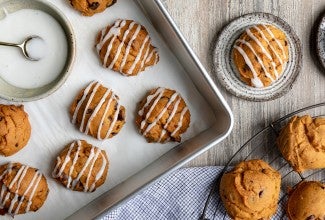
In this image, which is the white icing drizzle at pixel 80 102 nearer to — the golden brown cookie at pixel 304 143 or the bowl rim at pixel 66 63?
the bowl rim at pixel 66 63

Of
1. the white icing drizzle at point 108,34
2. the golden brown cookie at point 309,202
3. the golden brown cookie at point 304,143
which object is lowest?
the golden brown cookie at point 309,202

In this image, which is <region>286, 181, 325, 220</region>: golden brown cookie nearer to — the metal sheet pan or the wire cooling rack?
the wire cooling rack

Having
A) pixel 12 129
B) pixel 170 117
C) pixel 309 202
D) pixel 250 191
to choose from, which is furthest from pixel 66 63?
pixel 309 202

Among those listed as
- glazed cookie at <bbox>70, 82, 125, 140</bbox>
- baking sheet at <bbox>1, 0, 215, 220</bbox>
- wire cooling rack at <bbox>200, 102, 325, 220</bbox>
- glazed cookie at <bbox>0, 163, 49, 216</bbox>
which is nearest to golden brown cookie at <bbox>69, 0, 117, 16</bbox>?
baking sheet at <bbox>1, 0, 215, 220</bbox>

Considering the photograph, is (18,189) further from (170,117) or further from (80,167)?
(170,117)

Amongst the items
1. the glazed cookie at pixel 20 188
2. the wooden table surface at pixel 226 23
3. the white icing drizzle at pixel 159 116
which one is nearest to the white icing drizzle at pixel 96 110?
the white icing drizzle at pixel 159 116

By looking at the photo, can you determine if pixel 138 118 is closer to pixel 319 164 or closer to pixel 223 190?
pixel 223 190

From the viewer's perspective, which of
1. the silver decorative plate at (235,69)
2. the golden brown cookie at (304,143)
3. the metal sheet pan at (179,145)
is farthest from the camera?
the silver decorative plate at (235,69)

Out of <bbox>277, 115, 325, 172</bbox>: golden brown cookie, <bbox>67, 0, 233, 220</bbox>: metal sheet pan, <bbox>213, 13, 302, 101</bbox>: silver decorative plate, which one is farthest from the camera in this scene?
<bbox>213, 13, 302, 101</bbox>: silver decorative plate
